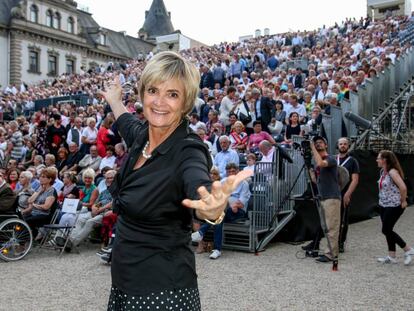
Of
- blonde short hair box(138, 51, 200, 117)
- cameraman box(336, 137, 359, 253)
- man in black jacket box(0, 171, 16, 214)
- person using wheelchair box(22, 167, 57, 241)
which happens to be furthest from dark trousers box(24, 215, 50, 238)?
blonde short hair box(138, 51, 200, 117)

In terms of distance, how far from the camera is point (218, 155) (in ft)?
32.1

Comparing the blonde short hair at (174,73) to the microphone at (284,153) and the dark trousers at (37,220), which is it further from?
the dark trousers at (37,220)

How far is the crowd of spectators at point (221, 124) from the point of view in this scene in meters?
9.66

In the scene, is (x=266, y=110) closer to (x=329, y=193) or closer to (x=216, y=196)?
(x=329, y=193)

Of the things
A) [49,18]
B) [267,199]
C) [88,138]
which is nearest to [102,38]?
[49,18]

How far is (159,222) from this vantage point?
1.96m

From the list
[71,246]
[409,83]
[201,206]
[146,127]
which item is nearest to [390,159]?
[71,246]

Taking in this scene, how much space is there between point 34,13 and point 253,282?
49194 mm

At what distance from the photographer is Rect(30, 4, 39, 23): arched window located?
162ft

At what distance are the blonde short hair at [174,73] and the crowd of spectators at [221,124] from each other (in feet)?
13.4

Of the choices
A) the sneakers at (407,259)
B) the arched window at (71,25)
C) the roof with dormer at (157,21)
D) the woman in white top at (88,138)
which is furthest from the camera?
the roof with dormer at (157,21)

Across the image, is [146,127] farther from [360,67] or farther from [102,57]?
[102,57]

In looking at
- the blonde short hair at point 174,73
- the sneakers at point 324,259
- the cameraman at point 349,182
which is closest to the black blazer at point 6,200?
the sneakers at point 324,259

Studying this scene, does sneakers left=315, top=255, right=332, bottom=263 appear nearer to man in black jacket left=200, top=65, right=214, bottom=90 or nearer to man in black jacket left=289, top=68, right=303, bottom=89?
man in black jacket left=289, top=68, right=303, bottom=89
